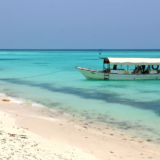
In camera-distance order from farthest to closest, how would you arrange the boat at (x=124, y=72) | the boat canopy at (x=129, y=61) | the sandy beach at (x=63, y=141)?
the boat at (x=124, y=72)
the boat canopy at (x=129, y=61)
the sandy beach at (x=63, y=141)

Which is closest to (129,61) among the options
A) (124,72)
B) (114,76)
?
(124,72)

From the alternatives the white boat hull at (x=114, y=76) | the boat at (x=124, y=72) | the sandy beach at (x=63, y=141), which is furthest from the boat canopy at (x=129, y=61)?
the sandy beach at (x=63, y=141)

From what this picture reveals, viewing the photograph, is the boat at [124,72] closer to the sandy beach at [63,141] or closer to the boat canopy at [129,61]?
the boat canopy at [129,61]

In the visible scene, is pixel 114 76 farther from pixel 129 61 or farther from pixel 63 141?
pixel 63 141

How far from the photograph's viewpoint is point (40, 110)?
41.1 ft

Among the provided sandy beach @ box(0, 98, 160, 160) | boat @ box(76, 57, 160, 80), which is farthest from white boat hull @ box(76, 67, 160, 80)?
sandy beach @ box(0, 98, 160, 160)

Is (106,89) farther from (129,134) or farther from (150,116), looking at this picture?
(129,134)

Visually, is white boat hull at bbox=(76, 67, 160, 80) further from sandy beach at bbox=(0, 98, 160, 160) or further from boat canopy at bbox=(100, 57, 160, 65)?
sandy beach at bbox=(0, 98, 160, 160)

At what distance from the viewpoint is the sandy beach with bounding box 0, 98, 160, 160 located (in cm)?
618

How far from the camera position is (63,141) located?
26.2 ft

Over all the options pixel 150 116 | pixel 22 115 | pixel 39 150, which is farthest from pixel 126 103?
pixel 39 150

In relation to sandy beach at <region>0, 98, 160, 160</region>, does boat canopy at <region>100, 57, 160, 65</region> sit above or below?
above

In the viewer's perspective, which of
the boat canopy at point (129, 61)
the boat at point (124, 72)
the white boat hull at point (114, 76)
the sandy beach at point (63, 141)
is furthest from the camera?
the white boat hull at point (114, 76)

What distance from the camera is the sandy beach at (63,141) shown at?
6.18 metres
